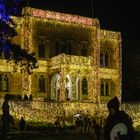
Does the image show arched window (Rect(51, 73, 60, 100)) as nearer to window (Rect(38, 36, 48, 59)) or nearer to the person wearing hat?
window (Rect(38, 36, 48, 59))

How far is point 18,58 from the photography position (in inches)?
1155

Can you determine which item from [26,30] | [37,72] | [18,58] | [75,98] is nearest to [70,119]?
[75,98]

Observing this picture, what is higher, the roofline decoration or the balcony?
the roofline decoration

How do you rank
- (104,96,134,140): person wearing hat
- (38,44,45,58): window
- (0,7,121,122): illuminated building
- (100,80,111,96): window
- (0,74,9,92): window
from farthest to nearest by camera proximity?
(100,80,111,96): window
(38,44,45,58): window
(0,7,121,122): illuminated building
(0,74,9,92): window
(104,96,134,140): person wearing hat

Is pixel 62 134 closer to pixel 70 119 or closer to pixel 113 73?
pixel 70 119

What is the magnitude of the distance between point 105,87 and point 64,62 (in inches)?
393

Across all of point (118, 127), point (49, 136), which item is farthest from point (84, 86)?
point (118, 127)

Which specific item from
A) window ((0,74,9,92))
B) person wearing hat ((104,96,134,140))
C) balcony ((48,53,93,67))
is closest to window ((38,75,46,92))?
balcony ((48,53,93,67))

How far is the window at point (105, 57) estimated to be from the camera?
5269cm

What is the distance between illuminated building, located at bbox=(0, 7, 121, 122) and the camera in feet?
148

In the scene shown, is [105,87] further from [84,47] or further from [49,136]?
[49,136]

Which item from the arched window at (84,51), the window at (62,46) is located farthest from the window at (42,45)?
the arched window at (84,51)

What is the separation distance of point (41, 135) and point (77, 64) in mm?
20560

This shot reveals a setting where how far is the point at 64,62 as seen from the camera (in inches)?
1738
